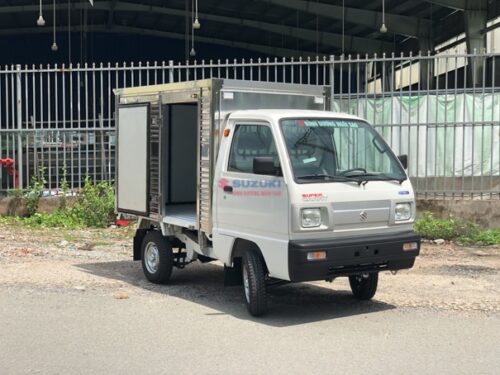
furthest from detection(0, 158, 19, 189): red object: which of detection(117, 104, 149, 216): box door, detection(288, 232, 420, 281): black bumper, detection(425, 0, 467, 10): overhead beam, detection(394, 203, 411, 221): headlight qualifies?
detection(425, 0, 467, 10): overhead beam

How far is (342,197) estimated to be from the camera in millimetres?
6418

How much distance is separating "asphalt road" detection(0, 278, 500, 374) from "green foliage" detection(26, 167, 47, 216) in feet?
19.8

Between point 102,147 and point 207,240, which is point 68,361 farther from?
point 102,147

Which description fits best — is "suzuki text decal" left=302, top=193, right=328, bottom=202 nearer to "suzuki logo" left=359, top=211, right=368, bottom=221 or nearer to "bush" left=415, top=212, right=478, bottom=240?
"suzuki logo" left=359, top=211, right=368, bottom=221

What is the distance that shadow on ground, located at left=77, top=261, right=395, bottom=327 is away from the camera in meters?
6.94

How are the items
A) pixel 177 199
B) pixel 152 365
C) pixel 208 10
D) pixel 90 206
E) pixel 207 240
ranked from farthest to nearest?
pixel 208 10
pixel 90 206
pixel 177 199
pixel 207 240
pixel 152 365

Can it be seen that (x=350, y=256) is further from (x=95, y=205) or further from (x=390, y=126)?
(x=95, y=205)

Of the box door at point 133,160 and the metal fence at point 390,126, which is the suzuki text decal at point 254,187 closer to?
the box door at point 133,160

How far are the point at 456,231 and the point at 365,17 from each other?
17779 millimetres

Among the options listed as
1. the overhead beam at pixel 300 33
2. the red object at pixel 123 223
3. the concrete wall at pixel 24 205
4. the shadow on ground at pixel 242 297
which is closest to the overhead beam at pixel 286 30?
the overhead beam at pixel 300 33

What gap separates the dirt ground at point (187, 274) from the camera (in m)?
7.73

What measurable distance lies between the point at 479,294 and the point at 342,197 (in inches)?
104

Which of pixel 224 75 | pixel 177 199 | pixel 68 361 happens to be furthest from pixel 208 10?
pixel 68 361

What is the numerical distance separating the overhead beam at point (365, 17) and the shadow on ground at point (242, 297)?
19576 mm
